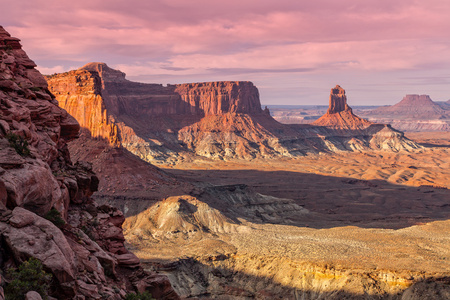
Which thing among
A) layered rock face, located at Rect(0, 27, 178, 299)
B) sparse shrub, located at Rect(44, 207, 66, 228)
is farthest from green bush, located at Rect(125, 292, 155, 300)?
sparse shrub, located at Rect(44, 207, 66, 228)

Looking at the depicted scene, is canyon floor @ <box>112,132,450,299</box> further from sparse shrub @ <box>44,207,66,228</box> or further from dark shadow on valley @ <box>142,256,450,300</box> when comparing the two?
sparse shrub @ <box>44,207,66,228</box>

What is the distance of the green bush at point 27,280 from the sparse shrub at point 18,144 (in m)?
7.20

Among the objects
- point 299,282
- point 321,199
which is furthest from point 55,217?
point 321,199

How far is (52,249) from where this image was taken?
62.3ft

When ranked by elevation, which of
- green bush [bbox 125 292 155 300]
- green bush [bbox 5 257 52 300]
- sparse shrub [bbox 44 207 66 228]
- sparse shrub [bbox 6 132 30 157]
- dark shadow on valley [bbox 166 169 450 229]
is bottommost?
dark shadow on valley [bbox 166 169 450 229]

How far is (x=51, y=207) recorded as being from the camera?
23.5 meters

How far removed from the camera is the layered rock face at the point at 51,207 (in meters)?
18.9

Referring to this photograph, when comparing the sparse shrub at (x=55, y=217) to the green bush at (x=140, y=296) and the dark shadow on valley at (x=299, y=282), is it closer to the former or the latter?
A: the green bush at (x=140, y=296)

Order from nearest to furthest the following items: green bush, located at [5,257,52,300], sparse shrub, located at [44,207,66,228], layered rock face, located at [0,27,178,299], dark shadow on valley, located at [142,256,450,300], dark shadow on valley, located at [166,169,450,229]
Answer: green bush, located at [5,257,52,300]
layered rock face, located at [0,27,178,299]
sparse shrub, located at [44,207,66,228]
dark shadow on valley, located at [142,256,450,300]
dark shadow on valley, located at [166,169,450,229]

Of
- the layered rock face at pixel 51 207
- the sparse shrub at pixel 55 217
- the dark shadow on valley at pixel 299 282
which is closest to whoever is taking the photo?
the layered rock face at pixel 51 207

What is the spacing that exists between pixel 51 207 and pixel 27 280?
22.1 feet

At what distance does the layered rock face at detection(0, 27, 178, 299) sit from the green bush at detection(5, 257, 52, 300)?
43cm

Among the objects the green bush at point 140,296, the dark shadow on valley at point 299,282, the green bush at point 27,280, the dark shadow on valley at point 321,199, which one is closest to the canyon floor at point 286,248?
the dark shadow on valley at point 299,282

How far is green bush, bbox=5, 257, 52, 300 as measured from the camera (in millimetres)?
16984
